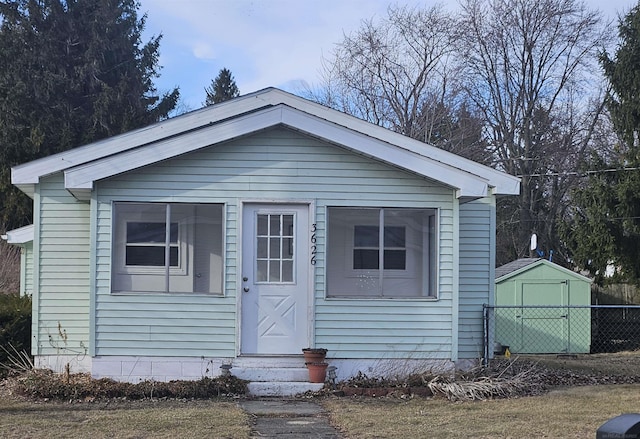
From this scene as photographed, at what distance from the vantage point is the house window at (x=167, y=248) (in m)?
11.0

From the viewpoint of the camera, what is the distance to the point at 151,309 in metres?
10.9

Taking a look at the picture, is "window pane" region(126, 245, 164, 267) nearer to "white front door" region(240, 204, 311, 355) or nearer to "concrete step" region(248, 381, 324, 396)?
"white front door" region(240, 204, 311, 355)

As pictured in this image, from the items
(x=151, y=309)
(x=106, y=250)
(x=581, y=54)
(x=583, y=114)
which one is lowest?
(x=151, y=309)

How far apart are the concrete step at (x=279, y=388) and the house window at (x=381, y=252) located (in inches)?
53.1

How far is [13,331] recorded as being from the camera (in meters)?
11.8

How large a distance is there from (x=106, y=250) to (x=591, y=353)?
12.0m

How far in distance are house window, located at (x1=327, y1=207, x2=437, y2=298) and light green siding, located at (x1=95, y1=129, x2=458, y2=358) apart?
24 cm

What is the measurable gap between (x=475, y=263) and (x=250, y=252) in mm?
3310

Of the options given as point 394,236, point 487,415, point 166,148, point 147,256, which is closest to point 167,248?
point 147,256

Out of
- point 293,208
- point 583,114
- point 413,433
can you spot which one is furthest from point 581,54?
point 413,433

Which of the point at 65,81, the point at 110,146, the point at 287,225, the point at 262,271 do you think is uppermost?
A: the point at 65,81

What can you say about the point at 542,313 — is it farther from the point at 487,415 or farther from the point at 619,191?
the point at 487,415

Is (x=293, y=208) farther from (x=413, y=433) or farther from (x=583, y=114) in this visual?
(x=583, y=114)

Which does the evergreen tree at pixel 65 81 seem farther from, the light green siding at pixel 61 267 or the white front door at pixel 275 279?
the white front door at pixel 275 279
